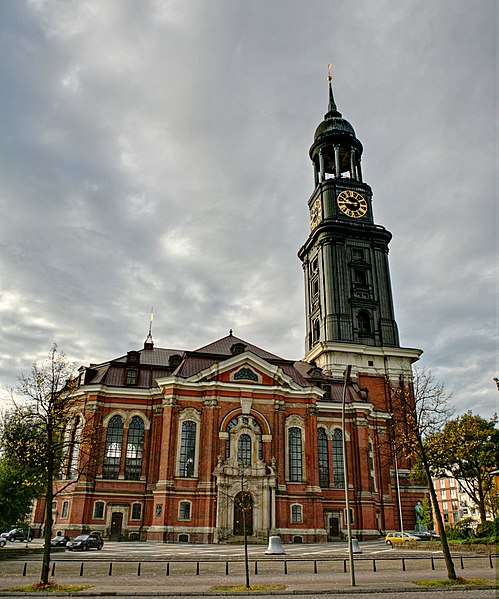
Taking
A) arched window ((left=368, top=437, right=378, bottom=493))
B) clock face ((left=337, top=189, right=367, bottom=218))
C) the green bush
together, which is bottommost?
the green bush

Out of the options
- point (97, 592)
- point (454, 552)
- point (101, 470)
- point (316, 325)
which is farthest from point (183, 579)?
point (316, 325)

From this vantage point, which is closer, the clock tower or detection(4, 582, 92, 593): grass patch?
detection(4, 582, 92, 593): grass patch

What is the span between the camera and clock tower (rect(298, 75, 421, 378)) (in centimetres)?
6812

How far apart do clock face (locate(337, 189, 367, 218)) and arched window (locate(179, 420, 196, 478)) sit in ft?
140

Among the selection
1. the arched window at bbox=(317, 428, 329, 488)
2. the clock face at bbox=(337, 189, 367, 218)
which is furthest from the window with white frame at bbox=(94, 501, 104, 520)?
the clock face at bbox=(337, 189, 367, 218)

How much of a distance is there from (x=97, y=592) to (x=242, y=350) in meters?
37.9

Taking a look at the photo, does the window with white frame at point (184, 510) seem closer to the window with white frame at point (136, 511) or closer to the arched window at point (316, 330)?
the window with white frame at point (136, 511)

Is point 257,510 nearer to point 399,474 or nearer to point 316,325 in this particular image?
point 399,474

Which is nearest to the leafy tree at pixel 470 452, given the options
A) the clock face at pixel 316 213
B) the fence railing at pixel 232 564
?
the fence railing at pixel 232 564

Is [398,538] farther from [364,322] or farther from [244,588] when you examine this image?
[364,322]

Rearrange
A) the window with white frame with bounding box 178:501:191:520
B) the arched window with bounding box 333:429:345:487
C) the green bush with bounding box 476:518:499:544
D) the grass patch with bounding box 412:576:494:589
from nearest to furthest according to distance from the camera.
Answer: the grass patch with bounding box 412:576:494:589 → the green bush with bounding box 476:518:499:544 → the window with white frame with bounding box 178:501:191:520 → the arched window with bounding box 333:429:345:487

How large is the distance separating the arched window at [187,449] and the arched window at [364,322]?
2980cm

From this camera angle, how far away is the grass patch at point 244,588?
763 inches

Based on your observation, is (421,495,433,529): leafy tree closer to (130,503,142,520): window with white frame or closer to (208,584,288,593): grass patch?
(130,503,142,520): window with white frame
